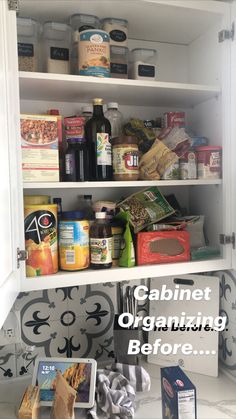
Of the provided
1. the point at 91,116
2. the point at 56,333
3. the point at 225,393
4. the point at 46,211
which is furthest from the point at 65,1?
the point at 225,393

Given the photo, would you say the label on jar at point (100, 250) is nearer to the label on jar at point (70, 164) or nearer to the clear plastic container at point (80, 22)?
the label on jar at point (70, 164)

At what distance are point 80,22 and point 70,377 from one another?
118 centimetres

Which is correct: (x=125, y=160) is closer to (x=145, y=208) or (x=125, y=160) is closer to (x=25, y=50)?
(x=145, y=208)

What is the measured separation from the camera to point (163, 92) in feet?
4.20

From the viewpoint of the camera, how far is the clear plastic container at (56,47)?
3.97 feet

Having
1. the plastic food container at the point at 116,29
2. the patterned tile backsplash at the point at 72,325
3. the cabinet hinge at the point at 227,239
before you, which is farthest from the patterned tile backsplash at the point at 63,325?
the plastic food container at the point at 116,29

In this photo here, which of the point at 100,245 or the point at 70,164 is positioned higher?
the point at 70,164

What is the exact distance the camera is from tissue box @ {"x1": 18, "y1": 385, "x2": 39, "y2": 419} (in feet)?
3.41

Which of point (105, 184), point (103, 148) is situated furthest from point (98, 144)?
point (105, 184)

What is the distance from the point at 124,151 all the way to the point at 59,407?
78 cm

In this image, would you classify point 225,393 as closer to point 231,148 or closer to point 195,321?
point 195,321

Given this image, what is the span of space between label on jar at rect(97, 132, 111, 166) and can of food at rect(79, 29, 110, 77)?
192 mm

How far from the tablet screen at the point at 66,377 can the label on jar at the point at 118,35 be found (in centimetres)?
110

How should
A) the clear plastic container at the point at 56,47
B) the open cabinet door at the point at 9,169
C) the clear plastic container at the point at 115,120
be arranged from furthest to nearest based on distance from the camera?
1. the clear plastic container at the point at 115,120
2. the clear plastic container at the point at 56,47
3. the open cabinet door at the point at 9,169
